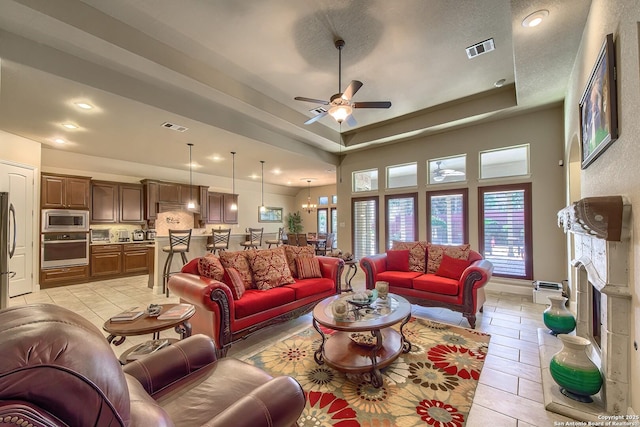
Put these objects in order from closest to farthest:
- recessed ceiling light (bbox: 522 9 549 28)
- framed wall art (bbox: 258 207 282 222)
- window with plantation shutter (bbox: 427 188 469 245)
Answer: recessed ceiling light (bbox: 522 9 549 28)
window with plantation shutter (bbox: 427 188 469 245)
framed wall art (bbox: 258 207 282 222)

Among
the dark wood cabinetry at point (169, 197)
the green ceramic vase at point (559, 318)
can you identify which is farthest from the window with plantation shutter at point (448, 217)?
the dark wood cabinetry at point (169, 197)

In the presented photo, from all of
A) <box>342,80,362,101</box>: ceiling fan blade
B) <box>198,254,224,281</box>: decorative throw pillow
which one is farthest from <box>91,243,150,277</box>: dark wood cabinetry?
<box>342,80,362,101</box>: ceiling fan blade

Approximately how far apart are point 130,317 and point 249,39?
305cm

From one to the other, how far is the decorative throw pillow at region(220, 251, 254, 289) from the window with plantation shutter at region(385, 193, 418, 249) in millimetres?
3971

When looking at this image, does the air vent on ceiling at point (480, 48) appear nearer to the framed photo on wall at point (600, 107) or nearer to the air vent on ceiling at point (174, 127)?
the framed photo on wall at point (600, 107)

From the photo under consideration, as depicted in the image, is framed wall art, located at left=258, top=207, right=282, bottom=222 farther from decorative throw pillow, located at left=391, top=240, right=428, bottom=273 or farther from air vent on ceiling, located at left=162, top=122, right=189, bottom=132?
decorative throw pillow, located at left=391, top=240, right=428, bottom=273

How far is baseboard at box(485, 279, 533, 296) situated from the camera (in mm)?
4648

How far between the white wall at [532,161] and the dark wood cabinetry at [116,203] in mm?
6713

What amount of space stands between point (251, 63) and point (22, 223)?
528cm

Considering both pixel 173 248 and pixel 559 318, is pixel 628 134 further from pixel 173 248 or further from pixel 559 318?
pixel 173 248

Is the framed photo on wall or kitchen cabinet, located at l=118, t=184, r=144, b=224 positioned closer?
the framed photo on wall

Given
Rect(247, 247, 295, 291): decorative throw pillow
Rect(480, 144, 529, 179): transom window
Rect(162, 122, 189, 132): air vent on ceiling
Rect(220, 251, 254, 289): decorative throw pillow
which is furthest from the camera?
Rect(480, 144, 529, 179): transom window

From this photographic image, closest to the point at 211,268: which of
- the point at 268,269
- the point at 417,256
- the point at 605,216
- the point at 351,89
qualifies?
the point at 268,269

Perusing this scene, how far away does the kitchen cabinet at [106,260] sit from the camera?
6.27 metres
